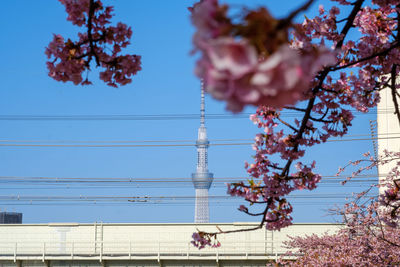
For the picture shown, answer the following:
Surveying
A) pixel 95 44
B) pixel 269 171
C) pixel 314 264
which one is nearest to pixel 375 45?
pixel 269 171

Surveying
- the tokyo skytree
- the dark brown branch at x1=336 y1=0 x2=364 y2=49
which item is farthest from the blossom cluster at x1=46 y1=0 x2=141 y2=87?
the tokyo skytree

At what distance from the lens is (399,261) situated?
966 cm

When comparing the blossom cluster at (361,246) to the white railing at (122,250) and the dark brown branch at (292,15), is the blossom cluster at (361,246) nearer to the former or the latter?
the white railing at (122,250)

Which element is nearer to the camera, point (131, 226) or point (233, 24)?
point (233, 24)

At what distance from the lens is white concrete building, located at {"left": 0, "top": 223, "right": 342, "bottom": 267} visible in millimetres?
20062

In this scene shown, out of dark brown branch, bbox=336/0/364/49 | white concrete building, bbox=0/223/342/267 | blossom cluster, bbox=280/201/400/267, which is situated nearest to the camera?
dark brown branch, bbox=336/0/364/49

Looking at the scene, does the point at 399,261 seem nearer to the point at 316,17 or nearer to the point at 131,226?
the point at 316,17

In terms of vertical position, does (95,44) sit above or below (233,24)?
above

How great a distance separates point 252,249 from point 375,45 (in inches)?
701

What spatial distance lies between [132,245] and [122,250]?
0.44 meters

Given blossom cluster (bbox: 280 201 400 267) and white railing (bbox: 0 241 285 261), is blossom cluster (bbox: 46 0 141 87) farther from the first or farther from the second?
white railing (bbox: 0 241 285 261)

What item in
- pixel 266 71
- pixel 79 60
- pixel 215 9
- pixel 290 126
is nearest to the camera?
pixel 266 71

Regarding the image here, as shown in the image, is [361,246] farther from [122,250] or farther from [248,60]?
[122,250]

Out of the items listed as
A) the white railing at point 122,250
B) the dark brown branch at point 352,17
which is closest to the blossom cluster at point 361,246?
the dark brown branch at point 352,17
